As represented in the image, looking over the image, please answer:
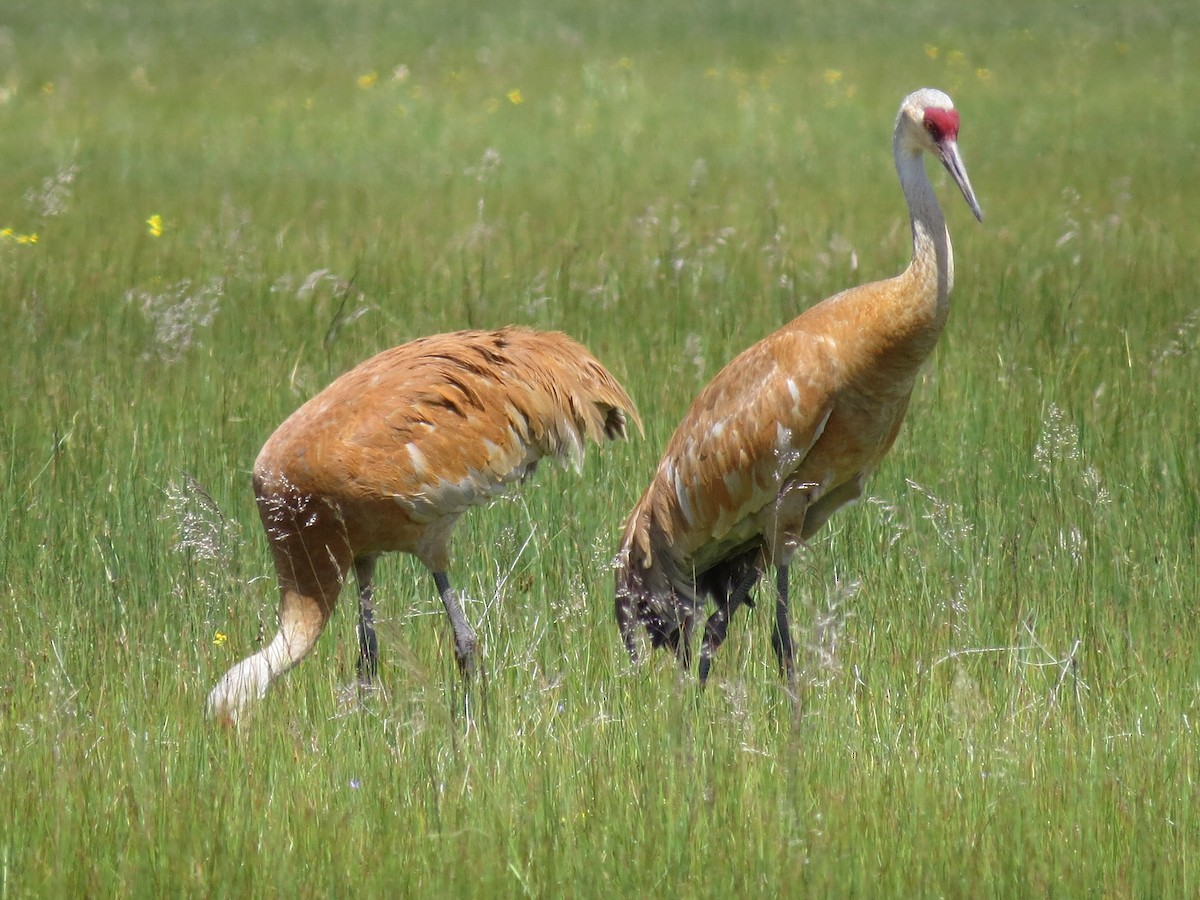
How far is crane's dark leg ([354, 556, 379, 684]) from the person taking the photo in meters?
4.51

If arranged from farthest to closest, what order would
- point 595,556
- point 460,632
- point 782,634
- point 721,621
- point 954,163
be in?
point 595,556 < point 721,621 < point 782,634 < point 460,632 < point 954,163

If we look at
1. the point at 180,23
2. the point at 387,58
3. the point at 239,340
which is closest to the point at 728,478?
the point at 239,340

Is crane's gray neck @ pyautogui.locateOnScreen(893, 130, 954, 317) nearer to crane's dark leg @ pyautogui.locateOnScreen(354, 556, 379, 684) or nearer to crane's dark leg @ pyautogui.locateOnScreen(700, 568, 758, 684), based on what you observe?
crane's dark leg @ pyautogui.locateOnScreen(700, 568, 758, 684)

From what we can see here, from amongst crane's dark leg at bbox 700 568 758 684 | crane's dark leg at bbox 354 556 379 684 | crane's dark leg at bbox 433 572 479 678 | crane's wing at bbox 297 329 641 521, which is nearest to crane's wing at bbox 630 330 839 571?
crane's dark leg at bbox 700 568 758 684

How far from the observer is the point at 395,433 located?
470 centimetres

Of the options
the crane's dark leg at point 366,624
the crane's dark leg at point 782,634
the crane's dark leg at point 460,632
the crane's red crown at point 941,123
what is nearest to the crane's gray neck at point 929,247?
the crane's red crown at point 941,123

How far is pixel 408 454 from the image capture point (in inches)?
184

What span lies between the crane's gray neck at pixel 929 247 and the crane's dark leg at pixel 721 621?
1048 millimetres

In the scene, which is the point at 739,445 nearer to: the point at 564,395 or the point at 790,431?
the point at 790,431

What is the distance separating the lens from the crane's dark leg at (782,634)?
4.70m

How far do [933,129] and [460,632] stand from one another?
1920 millimetres

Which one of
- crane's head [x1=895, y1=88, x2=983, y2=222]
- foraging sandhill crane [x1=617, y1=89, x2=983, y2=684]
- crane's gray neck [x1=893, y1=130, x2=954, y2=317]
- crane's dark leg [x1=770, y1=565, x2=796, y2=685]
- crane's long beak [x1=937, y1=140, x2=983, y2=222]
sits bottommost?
crane's dark leg [x1=770, y1=565, x2=796, y2=685]

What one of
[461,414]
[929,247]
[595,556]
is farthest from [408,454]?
[929,247]

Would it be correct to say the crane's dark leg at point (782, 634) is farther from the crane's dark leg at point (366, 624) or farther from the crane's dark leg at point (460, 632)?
the crane's dark leg at point (366, 624)
